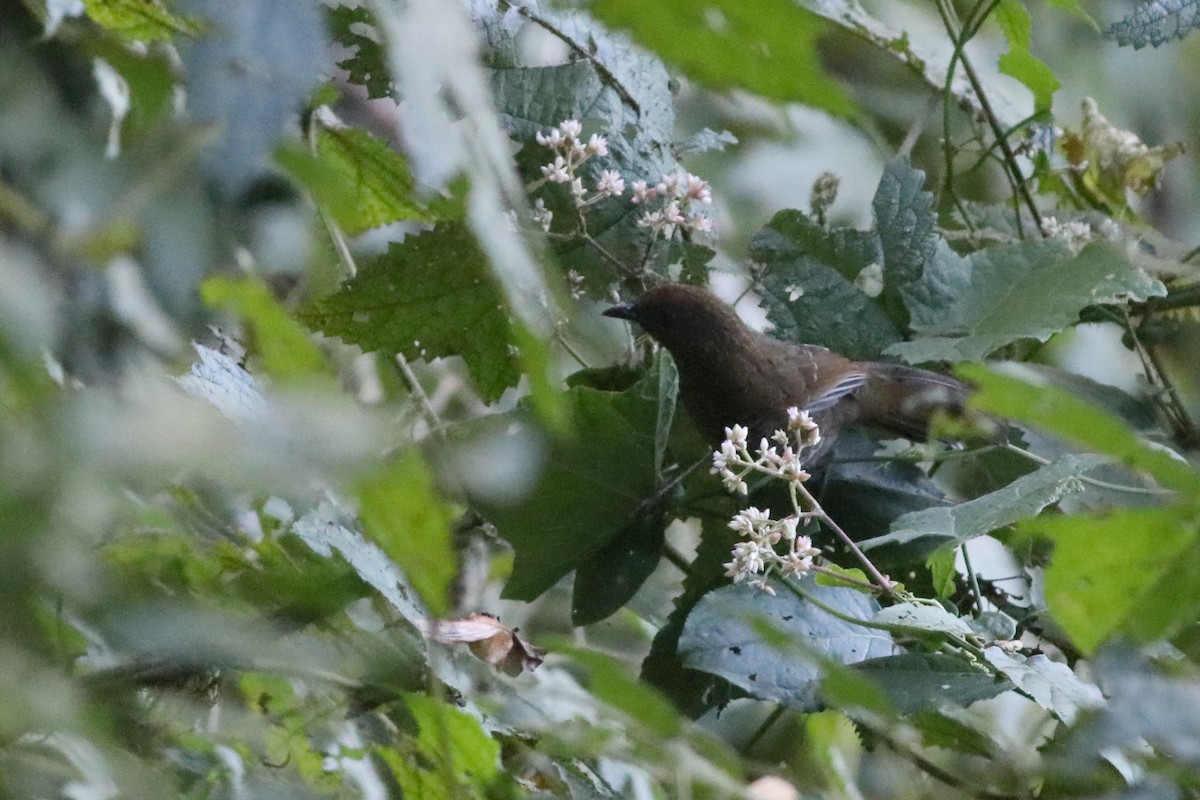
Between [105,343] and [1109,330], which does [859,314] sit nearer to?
[1109,330]

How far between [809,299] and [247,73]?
4.66 ft

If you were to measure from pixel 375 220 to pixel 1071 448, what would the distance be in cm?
124

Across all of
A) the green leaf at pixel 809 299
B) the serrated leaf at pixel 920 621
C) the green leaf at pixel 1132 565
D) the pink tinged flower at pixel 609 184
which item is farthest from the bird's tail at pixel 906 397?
the green leaf at pixel 1132 565

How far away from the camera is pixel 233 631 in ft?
2.33

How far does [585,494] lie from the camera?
178cm

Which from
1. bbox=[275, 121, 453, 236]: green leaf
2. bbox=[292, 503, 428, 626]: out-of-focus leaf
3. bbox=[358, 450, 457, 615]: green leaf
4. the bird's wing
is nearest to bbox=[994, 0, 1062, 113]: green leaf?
the bird's wing

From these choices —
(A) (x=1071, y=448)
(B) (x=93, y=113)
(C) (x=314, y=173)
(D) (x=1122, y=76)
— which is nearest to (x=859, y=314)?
(A) (x=1071, y=448)

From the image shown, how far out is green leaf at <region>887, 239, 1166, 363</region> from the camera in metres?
1.75

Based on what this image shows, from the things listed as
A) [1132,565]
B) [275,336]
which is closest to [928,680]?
[1132,565]

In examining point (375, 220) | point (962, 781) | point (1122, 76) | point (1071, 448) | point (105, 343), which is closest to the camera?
point (105, 343)

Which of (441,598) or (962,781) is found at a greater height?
(441,598)

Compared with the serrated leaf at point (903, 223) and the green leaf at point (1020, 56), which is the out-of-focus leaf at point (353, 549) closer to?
the serrated leaf at point (903, 223)

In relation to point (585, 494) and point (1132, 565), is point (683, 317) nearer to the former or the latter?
point (585, 494)

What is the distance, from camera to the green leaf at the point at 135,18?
944 millimetres
